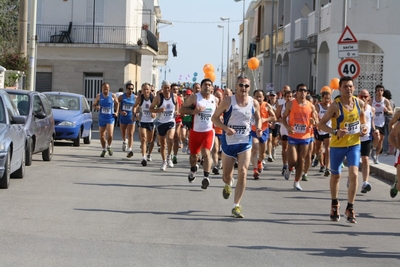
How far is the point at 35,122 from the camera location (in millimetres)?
16875

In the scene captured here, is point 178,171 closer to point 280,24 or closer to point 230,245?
point 230,245

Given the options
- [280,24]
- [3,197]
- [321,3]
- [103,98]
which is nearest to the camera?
[3,197]

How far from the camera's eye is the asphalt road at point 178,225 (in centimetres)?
822

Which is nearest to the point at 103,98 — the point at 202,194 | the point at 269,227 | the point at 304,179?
the point at 304,179

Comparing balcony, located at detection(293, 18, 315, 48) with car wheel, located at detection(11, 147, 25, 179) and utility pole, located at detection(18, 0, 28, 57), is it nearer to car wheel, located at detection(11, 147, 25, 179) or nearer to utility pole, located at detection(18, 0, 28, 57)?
utility pole, located at detection(18, 0, 28, 57)

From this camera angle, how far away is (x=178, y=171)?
18.2 metres

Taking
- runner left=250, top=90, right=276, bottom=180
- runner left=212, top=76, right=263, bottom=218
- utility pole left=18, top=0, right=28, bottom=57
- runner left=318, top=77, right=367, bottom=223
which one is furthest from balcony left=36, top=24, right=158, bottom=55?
runner left=318, top=77, right=367, bottom=223

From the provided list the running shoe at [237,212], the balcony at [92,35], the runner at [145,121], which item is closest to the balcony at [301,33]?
the balcony at [92,35]

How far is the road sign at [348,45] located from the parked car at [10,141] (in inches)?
402

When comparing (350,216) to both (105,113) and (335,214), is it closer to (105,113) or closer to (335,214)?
(335,214)

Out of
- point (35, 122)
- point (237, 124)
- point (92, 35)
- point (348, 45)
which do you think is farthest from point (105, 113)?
point (92, 35)

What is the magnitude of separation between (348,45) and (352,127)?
11.3 meters

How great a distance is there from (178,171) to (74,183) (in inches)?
144

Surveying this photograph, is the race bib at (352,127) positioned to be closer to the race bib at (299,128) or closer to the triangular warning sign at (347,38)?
the race bib at (299,128)
